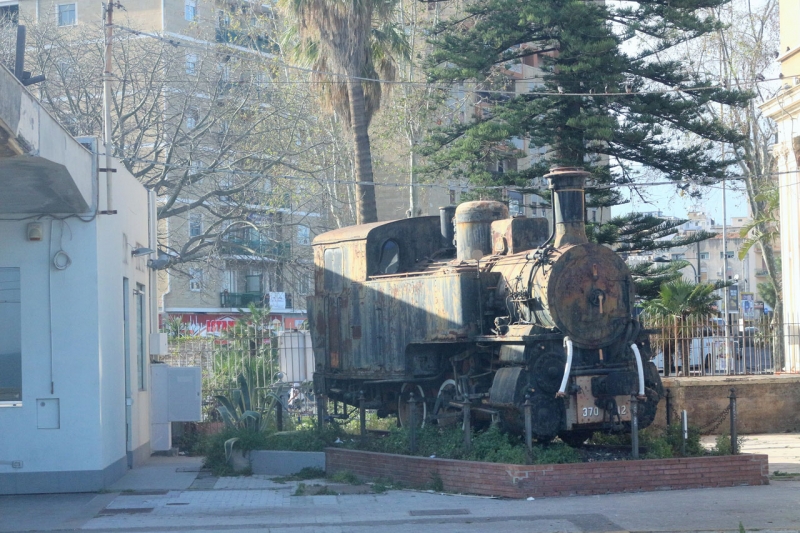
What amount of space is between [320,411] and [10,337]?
443cm

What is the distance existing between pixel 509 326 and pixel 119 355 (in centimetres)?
498

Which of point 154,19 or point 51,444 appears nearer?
point 51,444

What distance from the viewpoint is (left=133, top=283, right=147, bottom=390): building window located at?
1358 cm

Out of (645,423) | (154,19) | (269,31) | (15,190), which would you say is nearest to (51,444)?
(15,190)

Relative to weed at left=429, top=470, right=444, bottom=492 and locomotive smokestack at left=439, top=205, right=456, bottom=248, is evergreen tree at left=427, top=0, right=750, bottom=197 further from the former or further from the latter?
weed at left=429, top=470, right=444, bottom=492

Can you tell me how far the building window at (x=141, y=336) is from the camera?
1358 centimetres

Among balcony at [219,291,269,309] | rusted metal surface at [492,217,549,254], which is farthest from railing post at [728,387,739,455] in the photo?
balcony at [219,291,269,309]

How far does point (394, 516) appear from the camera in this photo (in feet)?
29.3

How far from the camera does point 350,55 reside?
21.0 metres

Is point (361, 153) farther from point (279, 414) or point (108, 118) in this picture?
point (279, 414)

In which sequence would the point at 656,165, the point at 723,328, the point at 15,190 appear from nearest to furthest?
the point at 15,190
the point at 723,328
the point at 656,165

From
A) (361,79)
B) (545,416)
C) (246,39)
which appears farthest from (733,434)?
(246,39)

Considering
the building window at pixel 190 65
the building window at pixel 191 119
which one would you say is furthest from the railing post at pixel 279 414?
the building window at pixel 190 65

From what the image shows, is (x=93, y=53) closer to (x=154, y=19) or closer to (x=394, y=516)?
(x=154, y=19)
